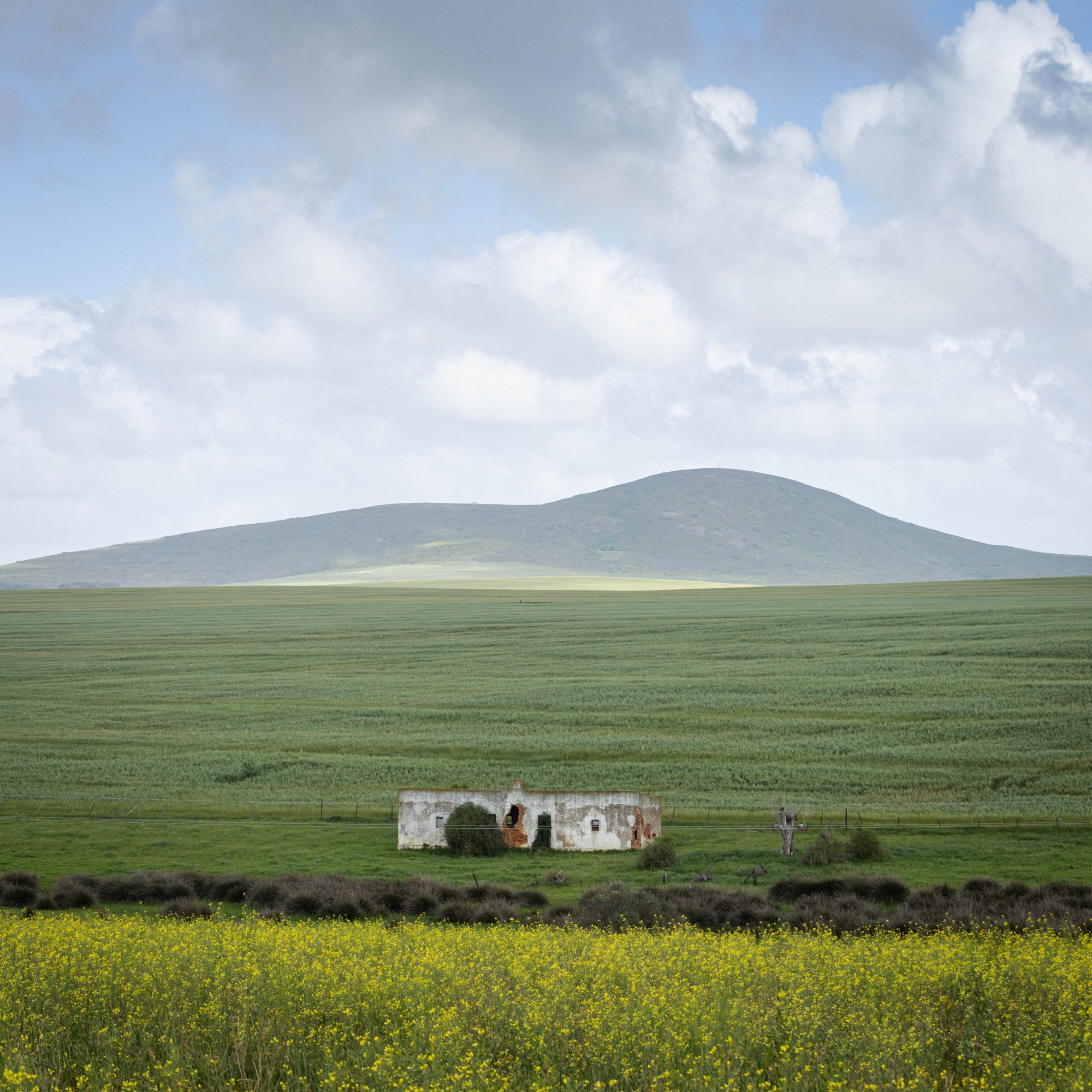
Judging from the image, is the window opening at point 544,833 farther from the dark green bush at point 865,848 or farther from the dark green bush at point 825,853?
the dark green bush at point 865,848

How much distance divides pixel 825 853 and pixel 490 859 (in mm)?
11025

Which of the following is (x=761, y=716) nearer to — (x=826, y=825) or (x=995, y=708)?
(x=995, y=708)

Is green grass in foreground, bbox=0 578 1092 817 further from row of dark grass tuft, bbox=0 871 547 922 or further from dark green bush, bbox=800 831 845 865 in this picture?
row of dark grass tuft, bbox=0 871 547 922

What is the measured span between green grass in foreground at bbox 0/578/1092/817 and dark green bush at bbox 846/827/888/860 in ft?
19.2

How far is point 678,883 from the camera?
2894 centimetres

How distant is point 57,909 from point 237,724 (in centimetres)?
3068

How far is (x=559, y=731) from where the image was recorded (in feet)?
169

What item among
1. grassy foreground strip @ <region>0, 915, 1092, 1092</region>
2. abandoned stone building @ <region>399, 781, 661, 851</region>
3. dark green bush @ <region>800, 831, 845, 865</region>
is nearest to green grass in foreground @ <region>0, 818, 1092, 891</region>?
dark green bush @ <region>800, 831, 845, 865</region>

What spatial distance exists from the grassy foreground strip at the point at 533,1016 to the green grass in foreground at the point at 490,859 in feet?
44.7

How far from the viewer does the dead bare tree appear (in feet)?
106

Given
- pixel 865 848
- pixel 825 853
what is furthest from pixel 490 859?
pixel 865 848

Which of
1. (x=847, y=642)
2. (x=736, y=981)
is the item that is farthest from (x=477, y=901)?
(x=847, y=642)

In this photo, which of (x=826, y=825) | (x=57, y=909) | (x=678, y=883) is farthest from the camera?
(x=826, y=825)

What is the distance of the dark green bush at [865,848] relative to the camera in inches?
1248
